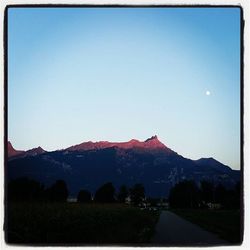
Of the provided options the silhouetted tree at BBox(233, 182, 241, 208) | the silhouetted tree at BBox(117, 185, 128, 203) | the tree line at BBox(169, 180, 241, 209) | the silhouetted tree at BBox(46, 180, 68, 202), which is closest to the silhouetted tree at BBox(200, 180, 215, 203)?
the tree line at BBox(169, 180, 241, 209)

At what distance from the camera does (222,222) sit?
710 centimetres

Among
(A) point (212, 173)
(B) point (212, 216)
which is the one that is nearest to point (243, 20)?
(A) point (212, 173)

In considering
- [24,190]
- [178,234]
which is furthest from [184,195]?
[24,190]

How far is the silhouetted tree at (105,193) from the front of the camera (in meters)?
7.20

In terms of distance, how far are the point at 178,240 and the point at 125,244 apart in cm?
55

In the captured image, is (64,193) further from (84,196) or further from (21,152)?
(21,152)

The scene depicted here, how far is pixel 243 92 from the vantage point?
22.8 ft

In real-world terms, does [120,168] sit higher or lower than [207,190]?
higher

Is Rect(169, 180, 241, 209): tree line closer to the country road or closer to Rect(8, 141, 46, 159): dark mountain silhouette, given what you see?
the country road

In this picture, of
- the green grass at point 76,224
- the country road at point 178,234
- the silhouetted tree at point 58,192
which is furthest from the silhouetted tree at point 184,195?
the silhouetted tree at point 58,192

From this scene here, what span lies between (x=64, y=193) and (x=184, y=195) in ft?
4.13

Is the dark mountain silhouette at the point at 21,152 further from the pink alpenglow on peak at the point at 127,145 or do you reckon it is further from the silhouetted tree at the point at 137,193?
the silhouetted tree at the point at 137,193

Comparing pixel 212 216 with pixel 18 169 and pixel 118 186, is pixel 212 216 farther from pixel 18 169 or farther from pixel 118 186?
pixel 18 169

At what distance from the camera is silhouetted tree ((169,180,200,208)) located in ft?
23.4
